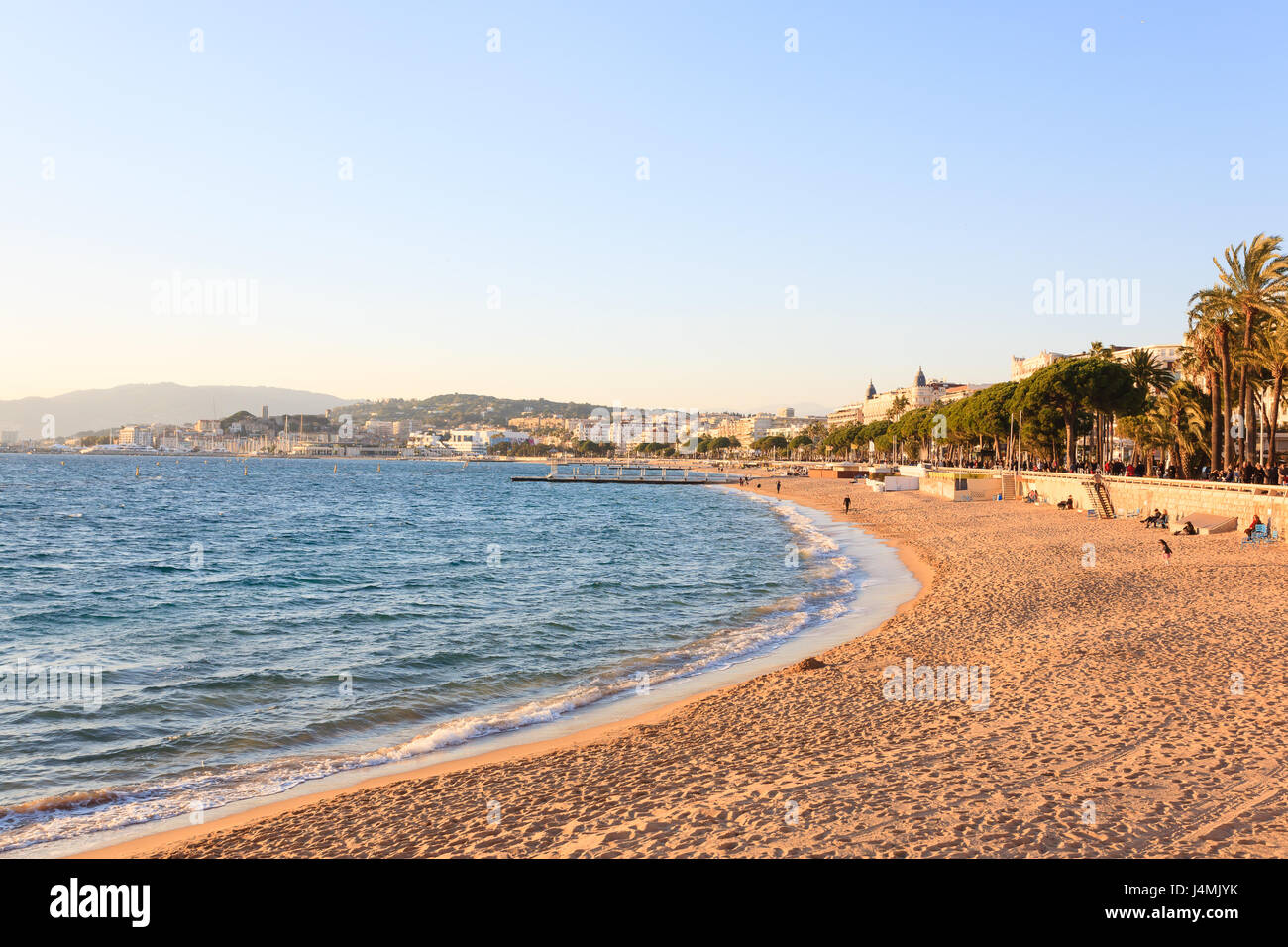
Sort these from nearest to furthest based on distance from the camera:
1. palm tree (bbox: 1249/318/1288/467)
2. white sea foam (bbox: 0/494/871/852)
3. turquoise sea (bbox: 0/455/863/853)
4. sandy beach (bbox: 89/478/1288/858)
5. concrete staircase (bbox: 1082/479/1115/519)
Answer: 1. sandy beach (bbox: 89/478/1288/858)
2. white sea foam (bbox: 0/494/871/852)
3. turquoise sea (bbox: 0/455/863/853)
4. palm tree (bbox: 1249/318/1288/467)
5. concrete staircase (bbox: 1082/479/1115/519)

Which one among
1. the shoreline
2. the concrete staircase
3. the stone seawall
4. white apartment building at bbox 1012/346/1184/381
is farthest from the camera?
white apartment building at bbox 1012/346/1184/381

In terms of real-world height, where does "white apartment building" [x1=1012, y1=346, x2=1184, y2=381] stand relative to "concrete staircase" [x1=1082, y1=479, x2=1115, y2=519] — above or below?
above

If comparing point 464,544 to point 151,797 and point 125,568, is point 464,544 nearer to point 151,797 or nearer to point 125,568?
point 125,568

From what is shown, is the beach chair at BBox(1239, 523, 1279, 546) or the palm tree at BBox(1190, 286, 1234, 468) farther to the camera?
the palm tree at BBox(1190, 286, 1234, 468)

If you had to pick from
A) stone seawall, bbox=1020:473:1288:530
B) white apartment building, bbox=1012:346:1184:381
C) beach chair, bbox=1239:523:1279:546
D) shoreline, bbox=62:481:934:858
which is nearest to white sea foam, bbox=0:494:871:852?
shoreline, bbox=62:481:934:858

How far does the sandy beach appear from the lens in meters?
7.12

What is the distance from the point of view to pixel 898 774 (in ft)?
28.6

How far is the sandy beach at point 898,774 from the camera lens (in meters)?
7.12

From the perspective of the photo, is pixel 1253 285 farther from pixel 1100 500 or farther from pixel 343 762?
pixel 343 762

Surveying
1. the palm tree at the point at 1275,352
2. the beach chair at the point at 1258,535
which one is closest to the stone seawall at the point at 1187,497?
the beach chair at the point at 1258,535

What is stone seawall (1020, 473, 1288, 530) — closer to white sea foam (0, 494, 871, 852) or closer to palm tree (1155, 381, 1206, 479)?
palm tree (1155, 381, 1206, 479)

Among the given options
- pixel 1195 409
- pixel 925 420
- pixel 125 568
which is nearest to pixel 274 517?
pixel 125 568

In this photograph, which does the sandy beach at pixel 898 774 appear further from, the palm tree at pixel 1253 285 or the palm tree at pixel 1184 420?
the palm tree at pixel 1184 420
